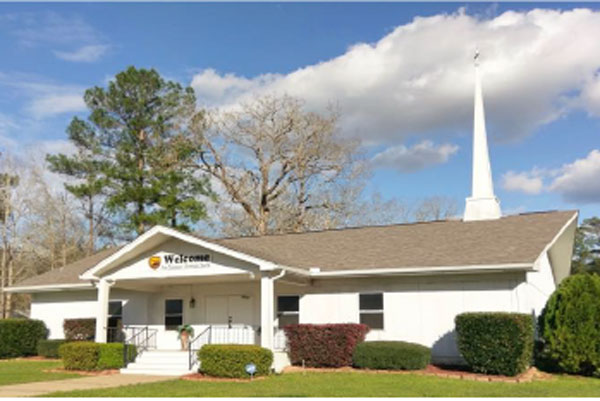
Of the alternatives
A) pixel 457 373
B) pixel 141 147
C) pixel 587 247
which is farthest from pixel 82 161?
pixel 587 247

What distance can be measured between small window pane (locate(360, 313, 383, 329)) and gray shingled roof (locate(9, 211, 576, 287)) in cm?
148

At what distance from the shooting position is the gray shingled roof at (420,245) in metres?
16.3

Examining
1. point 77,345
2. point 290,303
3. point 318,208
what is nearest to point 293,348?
point 290,303

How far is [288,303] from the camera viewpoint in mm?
18656

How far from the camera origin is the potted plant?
62.2ft

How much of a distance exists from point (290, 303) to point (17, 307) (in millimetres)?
37283

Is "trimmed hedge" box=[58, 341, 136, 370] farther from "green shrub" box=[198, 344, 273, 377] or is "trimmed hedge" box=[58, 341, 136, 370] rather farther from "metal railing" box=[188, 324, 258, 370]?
"green shrub" box=[198, 344, 273, 377]

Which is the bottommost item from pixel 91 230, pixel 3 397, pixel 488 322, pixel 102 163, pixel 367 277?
pixel 3 397

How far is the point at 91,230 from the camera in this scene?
137 feet

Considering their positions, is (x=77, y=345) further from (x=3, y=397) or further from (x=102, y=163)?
(x=102, y=163)

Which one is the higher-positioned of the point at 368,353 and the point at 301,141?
the point at 301,141

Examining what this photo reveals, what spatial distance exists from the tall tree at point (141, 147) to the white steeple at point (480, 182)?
1765 cm

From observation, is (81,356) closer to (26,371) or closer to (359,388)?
(26,371)

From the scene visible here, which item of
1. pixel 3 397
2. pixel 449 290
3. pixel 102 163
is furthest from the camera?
pixel 102 163
